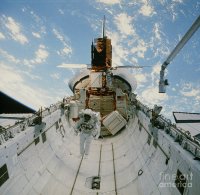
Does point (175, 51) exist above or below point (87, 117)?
above

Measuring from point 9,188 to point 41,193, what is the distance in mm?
1700

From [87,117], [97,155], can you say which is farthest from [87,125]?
[97,155]

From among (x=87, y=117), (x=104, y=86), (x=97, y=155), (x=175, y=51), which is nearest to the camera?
(x=87, y=117)

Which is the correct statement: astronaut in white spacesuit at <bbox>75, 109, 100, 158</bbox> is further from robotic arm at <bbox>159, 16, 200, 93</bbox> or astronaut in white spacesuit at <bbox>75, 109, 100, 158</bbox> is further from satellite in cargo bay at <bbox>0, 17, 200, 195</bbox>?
robotic arm at <bbox>159, 16, 200, 93</bbox>

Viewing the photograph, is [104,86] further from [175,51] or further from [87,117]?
[87,117]

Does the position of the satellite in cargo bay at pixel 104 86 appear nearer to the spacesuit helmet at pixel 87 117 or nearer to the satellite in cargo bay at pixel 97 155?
the satellite in cargo bay at pixel 97 155

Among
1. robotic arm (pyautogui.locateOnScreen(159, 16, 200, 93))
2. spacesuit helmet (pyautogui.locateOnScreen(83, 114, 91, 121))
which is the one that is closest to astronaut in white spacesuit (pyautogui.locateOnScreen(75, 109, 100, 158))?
spacesuit helmet (pyautogui.locateOnScreen(83, 114, 91, 121))

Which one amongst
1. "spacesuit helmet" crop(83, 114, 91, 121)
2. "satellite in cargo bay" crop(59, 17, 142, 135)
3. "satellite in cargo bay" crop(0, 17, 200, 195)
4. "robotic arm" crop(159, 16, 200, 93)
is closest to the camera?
"satellite in cargo bay" crop(0, 17, 200, 195)

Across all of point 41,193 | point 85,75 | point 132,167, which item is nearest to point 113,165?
point 132,167

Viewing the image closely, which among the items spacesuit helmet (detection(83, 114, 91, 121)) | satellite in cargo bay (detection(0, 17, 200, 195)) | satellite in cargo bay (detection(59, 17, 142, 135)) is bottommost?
satellite in cargo bay (detection(0, 17, 200, 195))

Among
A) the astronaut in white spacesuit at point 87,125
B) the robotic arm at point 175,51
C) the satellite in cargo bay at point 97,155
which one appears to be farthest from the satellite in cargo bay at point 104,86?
the astronaut in white spacesuit at point 87,125

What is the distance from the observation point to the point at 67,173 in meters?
9.73

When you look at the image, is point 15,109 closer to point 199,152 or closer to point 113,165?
point 113,165

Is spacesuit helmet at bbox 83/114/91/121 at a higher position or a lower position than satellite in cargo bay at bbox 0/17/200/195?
higher
